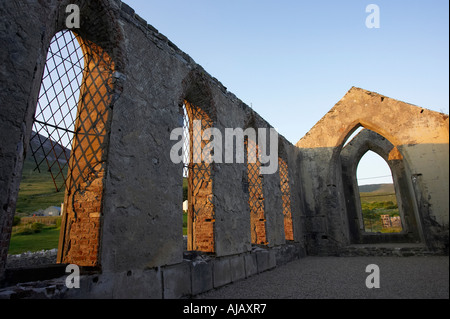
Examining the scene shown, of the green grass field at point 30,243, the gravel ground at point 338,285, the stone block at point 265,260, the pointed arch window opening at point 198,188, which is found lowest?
the gravel ground at point 338,285

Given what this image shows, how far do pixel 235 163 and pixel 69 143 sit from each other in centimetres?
363

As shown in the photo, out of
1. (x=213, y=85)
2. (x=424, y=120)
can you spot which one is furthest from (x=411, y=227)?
(x=213, y=85)

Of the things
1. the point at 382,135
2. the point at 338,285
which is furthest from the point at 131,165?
the point at 382,135

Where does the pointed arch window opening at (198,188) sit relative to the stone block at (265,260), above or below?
above

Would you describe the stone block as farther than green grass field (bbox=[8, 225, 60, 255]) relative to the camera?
No

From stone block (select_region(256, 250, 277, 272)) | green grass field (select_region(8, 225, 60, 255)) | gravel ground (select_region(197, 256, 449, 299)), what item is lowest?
gravel ground (select_region(197, 256, 449, 299))

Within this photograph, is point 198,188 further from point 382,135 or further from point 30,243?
point 30,243

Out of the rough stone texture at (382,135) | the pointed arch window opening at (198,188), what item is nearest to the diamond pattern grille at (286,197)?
the rough stone texture at (382,135)

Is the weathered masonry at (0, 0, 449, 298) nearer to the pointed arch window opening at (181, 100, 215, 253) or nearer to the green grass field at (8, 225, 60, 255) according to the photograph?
the pointed arch window opening at (181, 100, 215, 253)

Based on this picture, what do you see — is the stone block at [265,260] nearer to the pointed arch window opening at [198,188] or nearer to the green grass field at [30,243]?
the pointed arch window opening at [198,188]

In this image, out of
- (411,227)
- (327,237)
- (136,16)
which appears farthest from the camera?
(411,227)

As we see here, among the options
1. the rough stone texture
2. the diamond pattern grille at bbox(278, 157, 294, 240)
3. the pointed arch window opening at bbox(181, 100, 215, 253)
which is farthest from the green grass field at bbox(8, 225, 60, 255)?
the rough stone texture
